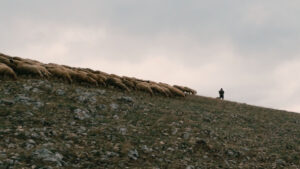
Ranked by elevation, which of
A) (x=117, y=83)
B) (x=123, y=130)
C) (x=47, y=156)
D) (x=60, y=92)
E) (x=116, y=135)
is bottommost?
(x=47, y=156)


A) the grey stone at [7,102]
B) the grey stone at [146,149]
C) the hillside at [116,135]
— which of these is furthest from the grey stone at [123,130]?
the grey stone at [7,102]

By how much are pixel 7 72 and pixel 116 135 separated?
9.69m

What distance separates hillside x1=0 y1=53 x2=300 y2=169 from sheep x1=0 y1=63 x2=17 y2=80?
310 millimetres

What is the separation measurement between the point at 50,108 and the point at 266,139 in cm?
1108

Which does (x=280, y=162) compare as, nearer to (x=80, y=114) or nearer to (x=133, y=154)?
(x=133, y=154)

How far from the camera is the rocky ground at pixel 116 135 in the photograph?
11.1m

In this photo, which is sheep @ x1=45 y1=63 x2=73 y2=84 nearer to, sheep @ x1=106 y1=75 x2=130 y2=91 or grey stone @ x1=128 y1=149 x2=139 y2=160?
sheep @ x1=106 y1=75 x2=130 y2=91

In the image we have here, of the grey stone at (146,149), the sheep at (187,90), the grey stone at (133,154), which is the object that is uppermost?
the sheep at (187,90)

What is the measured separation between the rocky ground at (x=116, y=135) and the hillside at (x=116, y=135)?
1.2 inches

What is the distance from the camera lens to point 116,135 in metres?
13.6

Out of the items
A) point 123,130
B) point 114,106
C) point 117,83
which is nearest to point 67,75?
point 117,83

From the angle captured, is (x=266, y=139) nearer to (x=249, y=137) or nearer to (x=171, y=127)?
(x=249, y=137)

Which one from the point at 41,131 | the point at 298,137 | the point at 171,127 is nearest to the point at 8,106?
the point at 41,131

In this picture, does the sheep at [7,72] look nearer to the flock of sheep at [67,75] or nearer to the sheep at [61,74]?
the flock of sheep at [67,75]
